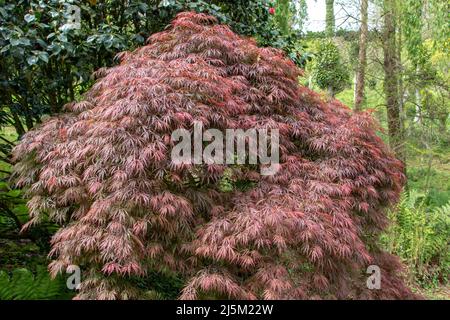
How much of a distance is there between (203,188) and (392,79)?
531cm

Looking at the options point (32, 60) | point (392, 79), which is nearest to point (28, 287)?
point (32, 60)

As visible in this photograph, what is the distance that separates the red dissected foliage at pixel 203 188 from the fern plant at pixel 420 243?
2564 mm

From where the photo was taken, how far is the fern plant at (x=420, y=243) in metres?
5.76

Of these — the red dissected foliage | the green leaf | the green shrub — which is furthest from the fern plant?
the green leaf

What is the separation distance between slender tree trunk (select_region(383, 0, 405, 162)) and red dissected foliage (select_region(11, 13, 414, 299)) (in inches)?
159

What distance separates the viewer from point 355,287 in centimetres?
295

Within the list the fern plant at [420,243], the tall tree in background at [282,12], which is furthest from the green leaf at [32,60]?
the fern plant at [420,243]

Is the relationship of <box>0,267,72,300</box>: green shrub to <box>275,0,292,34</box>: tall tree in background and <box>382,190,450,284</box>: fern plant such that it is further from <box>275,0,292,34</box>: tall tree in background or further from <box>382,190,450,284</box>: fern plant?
<box>275,0,292,34</box>: tall tree in background

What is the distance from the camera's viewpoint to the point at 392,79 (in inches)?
275

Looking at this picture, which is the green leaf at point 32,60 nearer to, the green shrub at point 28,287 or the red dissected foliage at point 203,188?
the red dissected foliage at point 203,188

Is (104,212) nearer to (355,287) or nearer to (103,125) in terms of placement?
(103,125)

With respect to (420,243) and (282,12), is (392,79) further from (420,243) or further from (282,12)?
(420,243)
